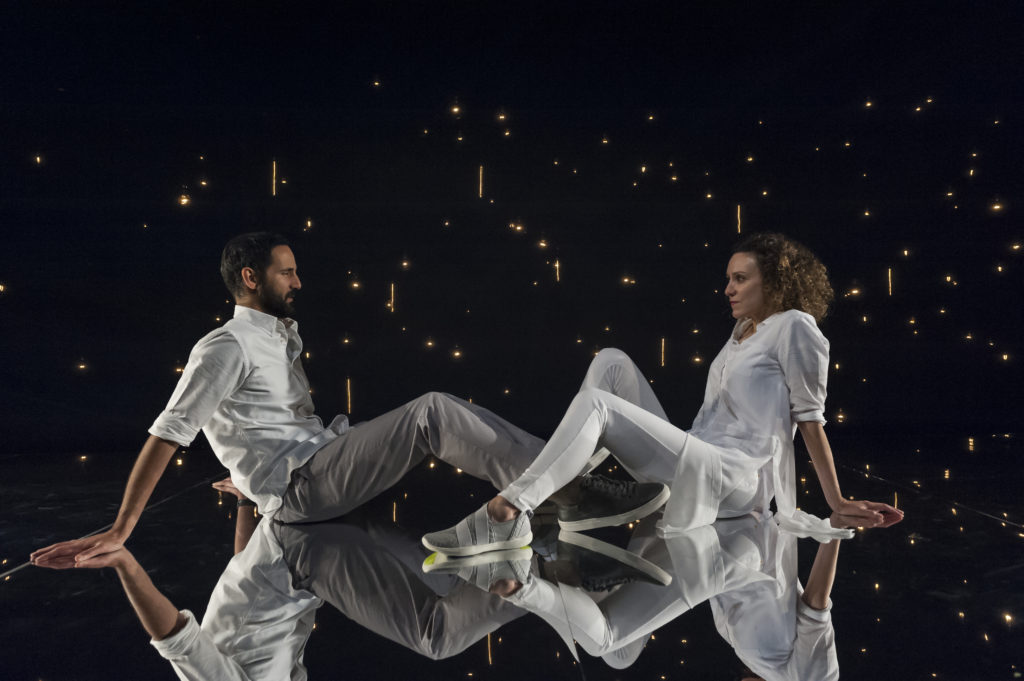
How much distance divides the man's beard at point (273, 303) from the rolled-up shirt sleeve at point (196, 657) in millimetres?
964

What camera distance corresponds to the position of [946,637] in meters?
1.05

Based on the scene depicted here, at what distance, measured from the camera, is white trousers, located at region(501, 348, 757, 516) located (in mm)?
1483

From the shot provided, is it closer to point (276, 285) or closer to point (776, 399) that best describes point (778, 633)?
point (776, 399)

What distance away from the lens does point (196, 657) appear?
3.30 feet

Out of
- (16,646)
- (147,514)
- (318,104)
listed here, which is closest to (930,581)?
(16,646)

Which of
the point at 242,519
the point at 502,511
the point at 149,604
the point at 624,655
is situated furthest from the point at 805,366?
the point at 242,519

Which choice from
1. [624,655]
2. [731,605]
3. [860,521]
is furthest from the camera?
[860,521]

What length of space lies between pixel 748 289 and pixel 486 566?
3.30 feet

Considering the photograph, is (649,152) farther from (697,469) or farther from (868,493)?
(697,469)

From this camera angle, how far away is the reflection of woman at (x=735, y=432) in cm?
151

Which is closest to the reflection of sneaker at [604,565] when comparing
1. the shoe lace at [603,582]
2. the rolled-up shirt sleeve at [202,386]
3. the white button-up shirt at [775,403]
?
the shoe lace at [603,582]

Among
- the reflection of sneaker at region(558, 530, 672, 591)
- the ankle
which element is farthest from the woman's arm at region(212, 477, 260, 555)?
the reflection of sneaker at region(558, 530, 672, 591)

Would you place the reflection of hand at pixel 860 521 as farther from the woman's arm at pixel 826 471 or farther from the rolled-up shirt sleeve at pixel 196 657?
the rolled-up shirt sleeve at pixel 196 657

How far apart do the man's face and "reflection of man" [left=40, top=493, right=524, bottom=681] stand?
633 mm
